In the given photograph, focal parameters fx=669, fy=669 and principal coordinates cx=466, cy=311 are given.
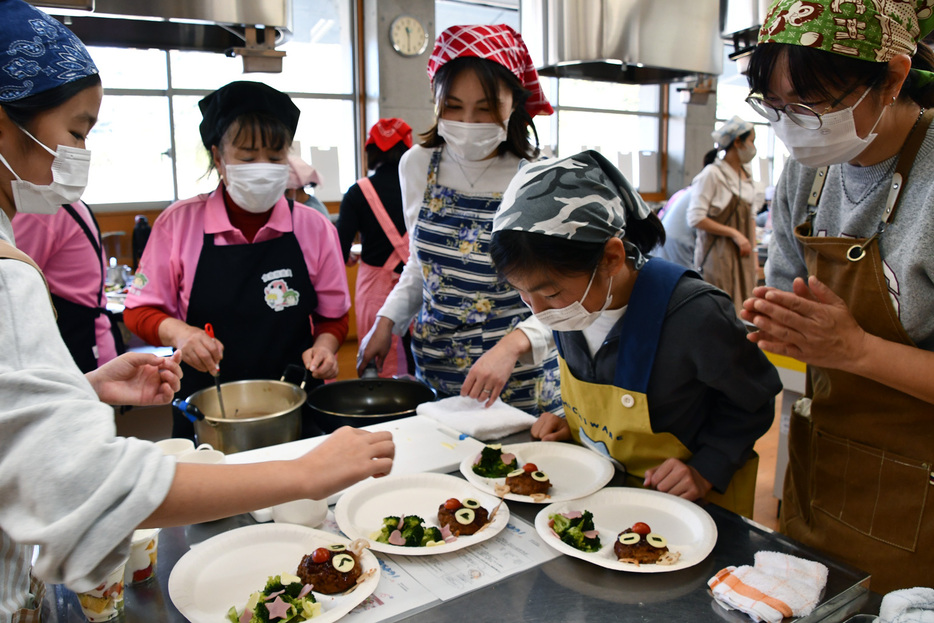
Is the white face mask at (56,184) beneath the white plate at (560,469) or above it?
above

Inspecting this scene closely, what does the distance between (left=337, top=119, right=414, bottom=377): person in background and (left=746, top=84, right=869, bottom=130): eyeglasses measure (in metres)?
2.58

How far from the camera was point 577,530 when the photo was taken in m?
1.18

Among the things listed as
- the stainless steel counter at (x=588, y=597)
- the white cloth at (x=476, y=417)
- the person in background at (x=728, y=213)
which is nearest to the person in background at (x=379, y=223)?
the white cloth at (x=476, y=417)

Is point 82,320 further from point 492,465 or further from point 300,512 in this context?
point 492,465

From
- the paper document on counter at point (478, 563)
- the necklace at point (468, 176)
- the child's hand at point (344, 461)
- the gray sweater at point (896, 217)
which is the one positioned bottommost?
the paper document on counter at point (478, 563)

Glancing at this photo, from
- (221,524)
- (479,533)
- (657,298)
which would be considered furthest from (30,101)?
(657,298)

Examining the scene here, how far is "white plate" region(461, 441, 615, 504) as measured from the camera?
137cm

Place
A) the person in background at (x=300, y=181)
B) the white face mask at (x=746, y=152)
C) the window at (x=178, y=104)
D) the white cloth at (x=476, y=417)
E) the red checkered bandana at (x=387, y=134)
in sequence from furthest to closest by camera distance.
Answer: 1. the window at (x=178, y=104)
2. the white face mask at (x=746, y=152)
3. the person in background at (x=300, y=181)
4. the red checkered bandana at (x=387, y=134)
5. the white cloth at (x=476, y=417)

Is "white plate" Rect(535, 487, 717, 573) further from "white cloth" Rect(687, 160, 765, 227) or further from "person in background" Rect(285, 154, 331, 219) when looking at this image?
"white cloth" Rect(687, 160, 765, 227)

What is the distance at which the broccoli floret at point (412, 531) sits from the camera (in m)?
1.18

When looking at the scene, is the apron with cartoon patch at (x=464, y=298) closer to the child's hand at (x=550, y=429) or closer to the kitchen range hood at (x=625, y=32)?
the child's hand at (x=550, y=429)

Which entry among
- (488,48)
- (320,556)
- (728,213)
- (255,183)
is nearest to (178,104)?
(728,213)

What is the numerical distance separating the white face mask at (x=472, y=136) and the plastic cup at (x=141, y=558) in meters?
1.33

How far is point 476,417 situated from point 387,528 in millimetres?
567
